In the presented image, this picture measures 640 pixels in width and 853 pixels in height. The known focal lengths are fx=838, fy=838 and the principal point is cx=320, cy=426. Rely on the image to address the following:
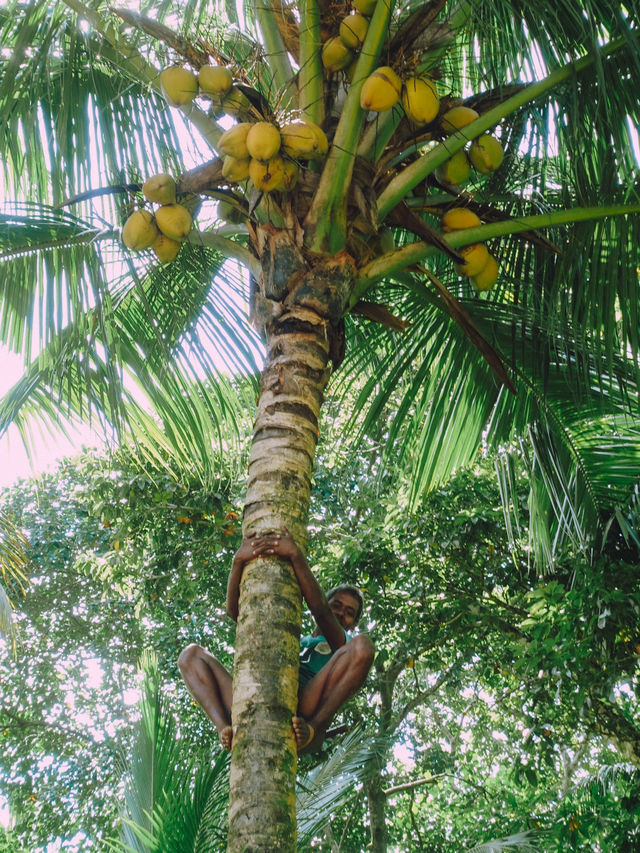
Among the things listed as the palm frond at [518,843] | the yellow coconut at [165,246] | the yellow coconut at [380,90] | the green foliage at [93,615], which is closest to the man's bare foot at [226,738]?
the yellow coconut at [165,246]

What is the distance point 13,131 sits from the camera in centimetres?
398

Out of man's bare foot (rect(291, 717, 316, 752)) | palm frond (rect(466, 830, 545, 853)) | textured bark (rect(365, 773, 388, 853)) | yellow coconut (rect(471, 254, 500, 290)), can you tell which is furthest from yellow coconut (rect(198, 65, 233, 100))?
textured bark (rect(365, 773, 388, 853))

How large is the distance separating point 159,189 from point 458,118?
1102 mm

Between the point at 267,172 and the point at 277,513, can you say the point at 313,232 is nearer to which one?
the point at 267,172

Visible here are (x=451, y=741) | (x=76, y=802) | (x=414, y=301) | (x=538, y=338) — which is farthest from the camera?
(x=451, y=741)

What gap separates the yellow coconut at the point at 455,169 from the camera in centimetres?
314

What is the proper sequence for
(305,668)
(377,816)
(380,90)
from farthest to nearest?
1. (377,816)
2. (305,668)
3. (380,90)

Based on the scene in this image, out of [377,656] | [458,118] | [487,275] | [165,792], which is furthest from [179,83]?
[377,656]

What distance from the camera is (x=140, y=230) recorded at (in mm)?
2918

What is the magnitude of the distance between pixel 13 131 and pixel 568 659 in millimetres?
4523

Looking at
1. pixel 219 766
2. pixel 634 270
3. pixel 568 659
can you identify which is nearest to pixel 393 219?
pixel 634 270

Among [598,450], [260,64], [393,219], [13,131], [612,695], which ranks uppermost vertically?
[13,131]

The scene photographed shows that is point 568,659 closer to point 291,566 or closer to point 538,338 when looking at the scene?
point 538,338

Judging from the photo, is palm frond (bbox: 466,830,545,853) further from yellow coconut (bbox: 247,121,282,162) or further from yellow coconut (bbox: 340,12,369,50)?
yellow coconut (bbox: 340,12,369,50)
